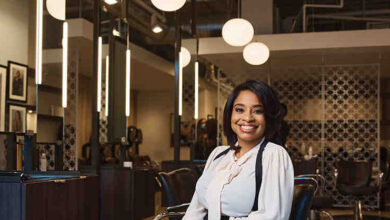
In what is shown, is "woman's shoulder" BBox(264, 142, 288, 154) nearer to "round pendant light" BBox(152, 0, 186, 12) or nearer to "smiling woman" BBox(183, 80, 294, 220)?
"smiling woman" BBox(183, 80, 294, 220)

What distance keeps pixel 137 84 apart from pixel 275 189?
11.9m

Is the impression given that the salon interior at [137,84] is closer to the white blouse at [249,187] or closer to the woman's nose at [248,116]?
the white blouse at [249,187]

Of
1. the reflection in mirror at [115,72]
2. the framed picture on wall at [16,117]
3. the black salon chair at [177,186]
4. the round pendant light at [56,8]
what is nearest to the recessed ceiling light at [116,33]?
the reflection in mirror at [115,72]

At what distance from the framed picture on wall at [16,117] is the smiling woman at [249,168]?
556 cm

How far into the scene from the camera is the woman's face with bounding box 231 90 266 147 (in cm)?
204

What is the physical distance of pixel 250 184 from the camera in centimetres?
193

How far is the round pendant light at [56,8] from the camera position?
448 cm

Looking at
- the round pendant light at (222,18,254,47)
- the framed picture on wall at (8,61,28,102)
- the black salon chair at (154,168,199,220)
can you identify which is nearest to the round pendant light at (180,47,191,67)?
the round pendant light at (222,18,254,47)

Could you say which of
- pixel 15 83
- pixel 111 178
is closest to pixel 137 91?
pixel 15 83

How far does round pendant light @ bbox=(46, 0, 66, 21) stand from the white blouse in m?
2.86

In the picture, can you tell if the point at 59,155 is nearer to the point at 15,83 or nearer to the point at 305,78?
the point at 15,83

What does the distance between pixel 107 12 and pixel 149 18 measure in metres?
3.79

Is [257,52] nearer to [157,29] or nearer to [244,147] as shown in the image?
[157,29]

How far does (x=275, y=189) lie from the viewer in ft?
6.10
